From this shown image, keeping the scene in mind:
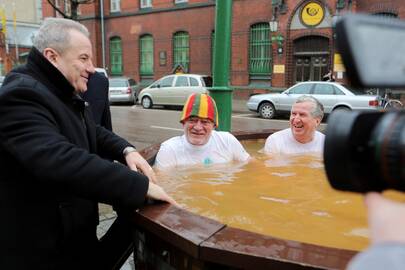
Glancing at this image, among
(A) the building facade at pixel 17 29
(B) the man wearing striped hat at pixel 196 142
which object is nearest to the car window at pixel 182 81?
(B) the man wearing striped hat at pixel 196 142

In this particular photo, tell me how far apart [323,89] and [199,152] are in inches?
448

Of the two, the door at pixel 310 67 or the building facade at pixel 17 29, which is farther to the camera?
the building facade at pixel 17 29

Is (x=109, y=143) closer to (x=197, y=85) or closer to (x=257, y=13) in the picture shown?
(x=197, y=85)

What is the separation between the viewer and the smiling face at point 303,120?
427 cm

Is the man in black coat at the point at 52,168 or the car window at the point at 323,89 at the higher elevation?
the man in black coat at the point at 52,168

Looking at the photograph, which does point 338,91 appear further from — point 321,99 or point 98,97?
point 98,97

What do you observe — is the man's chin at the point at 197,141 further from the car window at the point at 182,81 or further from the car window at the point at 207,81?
the car window at the point at 182,81

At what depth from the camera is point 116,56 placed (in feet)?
97.6

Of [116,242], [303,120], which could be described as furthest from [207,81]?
[116,242]

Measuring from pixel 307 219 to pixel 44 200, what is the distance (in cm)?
139

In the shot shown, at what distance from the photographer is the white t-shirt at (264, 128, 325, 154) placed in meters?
4.41

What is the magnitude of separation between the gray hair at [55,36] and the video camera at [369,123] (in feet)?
4.98

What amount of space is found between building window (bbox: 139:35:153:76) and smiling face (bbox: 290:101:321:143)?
78.2 ft

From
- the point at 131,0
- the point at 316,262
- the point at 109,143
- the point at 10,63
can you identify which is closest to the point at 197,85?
the point at 131,0
